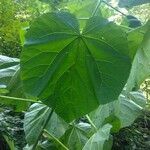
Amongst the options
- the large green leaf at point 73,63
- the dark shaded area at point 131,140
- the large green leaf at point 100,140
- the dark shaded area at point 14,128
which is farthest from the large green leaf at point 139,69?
the dark shaded area at point 131,140

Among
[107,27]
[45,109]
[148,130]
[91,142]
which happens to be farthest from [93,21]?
[148,130]

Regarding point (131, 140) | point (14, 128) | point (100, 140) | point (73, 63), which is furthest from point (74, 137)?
point (131, 140)

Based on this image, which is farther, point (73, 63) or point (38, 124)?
point (38, 124)

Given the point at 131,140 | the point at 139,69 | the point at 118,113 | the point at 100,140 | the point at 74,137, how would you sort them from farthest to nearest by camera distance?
the point at 131,140 < the point at 74,137 < the point at 118,113 < the point at 100,140 < the point at 139,69

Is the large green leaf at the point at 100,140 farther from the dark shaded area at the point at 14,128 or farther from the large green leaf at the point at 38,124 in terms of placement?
the dark shaded area at the point at 14,128

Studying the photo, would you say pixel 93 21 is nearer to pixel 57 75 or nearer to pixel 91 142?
pixel 57 75

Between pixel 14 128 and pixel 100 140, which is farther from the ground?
pixel 100 140

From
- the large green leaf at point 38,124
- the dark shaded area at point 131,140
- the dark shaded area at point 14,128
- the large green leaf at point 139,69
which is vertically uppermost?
the large green leaf at point 139,69

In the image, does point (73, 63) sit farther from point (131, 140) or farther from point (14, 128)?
point (131, 140)
